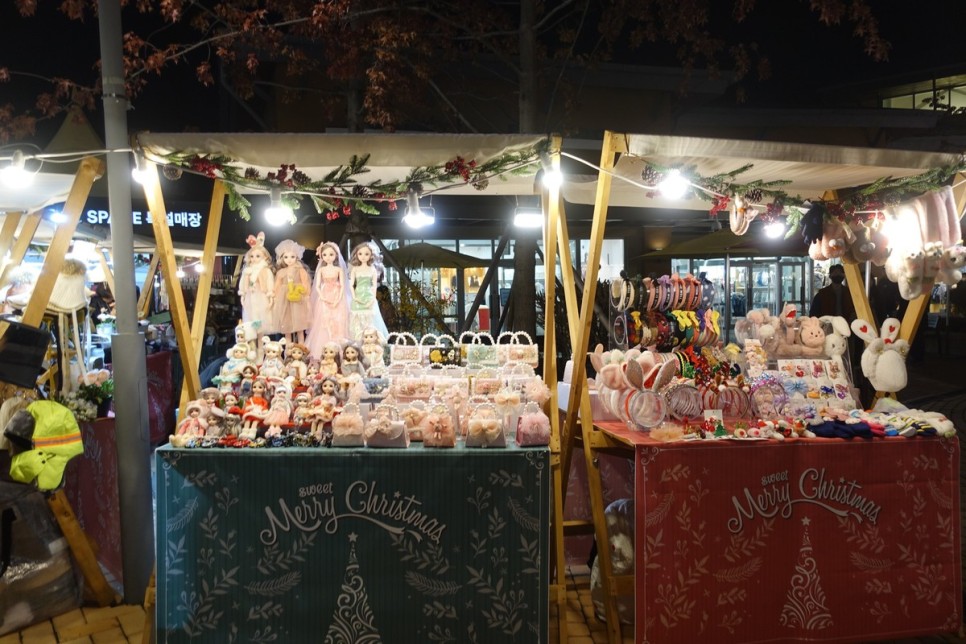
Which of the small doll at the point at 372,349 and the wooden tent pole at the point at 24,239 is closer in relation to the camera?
the small doll at the point at 372,349

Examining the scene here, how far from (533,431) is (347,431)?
95cm

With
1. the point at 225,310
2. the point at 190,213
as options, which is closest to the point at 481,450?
the point at 225,310

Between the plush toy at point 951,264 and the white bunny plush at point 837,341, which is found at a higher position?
the plush toy at point 951,264

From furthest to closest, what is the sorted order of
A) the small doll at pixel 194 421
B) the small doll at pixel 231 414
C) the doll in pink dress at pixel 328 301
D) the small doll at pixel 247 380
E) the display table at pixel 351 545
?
the doll in pink dress at pixel 328 301, the small doll at pixel 247 380, the small doll at pixel 231 414, the small doll at pixel 194 421, the display table at pixel 351 545

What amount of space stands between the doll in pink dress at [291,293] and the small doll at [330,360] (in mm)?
560

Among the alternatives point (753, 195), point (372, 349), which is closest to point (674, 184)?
point (753, 195)

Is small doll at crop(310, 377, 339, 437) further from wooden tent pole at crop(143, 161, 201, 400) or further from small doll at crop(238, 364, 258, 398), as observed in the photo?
wooden tent pole at crop(143, 161, 201, 400)

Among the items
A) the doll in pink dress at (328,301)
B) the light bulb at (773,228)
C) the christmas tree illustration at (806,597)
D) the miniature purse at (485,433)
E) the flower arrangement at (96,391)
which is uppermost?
the light bulb at (773,228)

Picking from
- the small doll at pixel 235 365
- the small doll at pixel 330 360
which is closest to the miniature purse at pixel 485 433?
the small doll at pixel 330 360

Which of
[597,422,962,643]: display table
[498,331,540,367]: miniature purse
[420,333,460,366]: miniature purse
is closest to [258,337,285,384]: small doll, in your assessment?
[420,333,460,366]: miniature purse

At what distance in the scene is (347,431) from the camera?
134 inches

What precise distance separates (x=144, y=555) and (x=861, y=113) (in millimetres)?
16032

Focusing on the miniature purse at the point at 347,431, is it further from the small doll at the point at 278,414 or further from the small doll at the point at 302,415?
the small doll at the point at 278,414

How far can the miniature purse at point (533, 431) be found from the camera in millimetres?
3410
